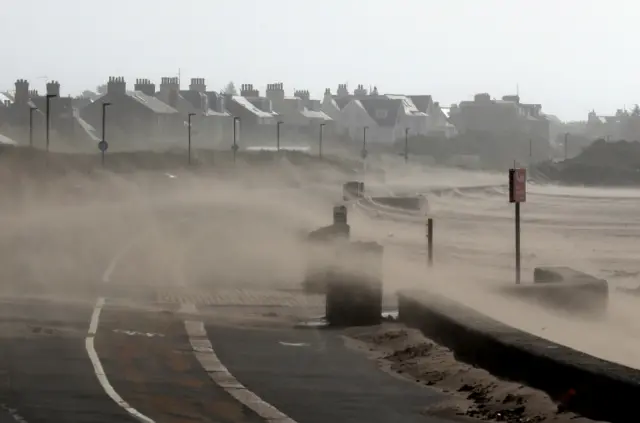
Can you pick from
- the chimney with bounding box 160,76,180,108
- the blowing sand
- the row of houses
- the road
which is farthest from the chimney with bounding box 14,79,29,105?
the road

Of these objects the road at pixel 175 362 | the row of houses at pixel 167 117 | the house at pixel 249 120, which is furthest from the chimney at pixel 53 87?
the road at pixel 175 362

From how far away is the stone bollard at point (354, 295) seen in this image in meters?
18.8

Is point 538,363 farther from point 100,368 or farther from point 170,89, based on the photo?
point 170,89

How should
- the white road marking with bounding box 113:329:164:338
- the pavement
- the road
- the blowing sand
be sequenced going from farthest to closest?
the blowing sand < the white road marking with bounding box 113:329:164:338 < the road < the pavement

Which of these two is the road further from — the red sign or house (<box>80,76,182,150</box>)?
house (<box>80,76,182,150</box>)

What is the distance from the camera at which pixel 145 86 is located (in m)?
163

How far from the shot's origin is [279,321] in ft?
64.5

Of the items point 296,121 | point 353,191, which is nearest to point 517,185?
point 353,191

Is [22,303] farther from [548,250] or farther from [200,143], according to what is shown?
[200,143]

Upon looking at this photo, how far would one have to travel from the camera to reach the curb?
10.7 m

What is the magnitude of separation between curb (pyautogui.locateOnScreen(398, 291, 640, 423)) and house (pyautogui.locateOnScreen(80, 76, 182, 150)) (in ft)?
418

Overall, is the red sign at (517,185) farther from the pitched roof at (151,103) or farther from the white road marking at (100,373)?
the pitched roof at (151,103)

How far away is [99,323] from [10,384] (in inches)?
226

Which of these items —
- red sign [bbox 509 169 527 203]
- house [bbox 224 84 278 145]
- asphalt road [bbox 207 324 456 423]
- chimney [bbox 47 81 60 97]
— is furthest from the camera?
house [bbox 224 84 278 145]
